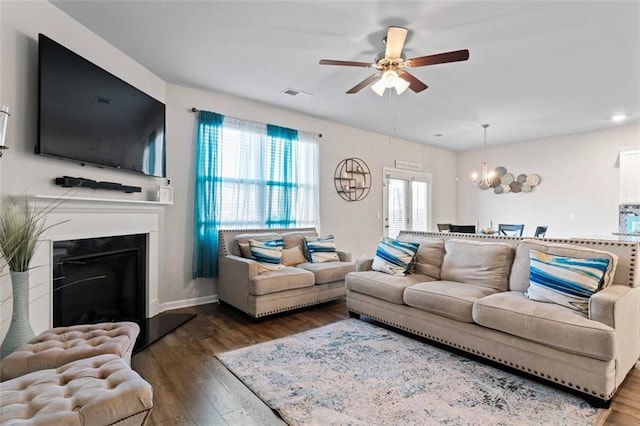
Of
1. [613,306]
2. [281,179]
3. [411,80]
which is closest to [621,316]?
[613,306]

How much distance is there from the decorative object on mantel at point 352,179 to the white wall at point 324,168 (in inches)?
4.0

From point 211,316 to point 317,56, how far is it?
2952mm

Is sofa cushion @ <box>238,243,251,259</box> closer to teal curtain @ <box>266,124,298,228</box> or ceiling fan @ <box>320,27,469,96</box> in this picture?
teal curtain @ <box>266,124,298,228</box>

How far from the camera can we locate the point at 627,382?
2.20 m

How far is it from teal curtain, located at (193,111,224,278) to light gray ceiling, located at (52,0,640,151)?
51 cm

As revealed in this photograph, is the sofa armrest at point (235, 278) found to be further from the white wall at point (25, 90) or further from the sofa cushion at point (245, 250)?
the white wall at point (25, 90)

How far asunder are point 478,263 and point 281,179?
2.80 meters

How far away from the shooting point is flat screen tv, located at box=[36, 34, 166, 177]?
2285 mm

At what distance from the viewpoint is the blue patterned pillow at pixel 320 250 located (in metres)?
4.22

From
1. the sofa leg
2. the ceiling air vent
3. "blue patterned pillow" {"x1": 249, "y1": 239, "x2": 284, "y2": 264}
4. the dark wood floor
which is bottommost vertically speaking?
Answer: the dark wood floor

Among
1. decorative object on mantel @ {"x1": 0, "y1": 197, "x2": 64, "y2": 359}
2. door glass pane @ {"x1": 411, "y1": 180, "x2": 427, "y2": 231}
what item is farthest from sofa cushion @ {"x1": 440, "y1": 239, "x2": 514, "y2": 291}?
door glass pane @ {"x1": 411, "y1": 180, "x2": 427, "y2": 231}

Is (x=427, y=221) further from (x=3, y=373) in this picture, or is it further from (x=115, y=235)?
(x=3, y=373)

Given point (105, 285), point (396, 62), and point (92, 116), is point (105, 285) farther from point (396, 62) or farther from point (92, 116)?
point (396, 62)

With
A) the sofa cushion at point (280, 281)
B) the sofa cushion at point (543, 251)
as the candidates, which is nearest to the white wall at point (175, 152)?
the sofa cushion at point (280, 281)
